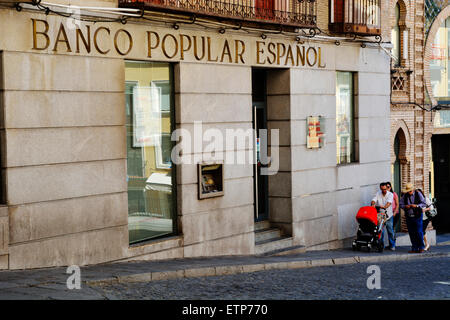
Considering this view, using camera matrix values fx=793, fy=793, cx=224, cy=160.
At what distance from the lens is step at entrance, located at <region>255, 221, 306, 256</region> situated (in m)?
17.1

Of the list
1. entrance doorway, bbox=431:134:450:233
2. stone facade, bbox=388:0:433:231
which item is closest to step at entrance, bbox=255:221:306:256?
stone facade, bbox=388:0:433:231

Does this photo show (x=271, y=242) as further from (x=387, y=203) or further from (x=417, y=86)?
(x=417, y=86)

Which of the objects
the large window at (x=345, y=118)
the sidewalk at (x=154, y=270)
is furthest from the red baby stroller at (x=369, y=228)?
the large window at (x=345, y=118)

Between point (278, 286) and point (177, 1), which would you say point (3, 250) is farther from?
point (177, 1)

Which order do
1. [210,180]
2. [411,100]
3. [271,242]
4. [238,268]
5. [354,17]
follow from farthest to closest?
[411,100] → [354,17] → [271,242] → [210,180] → [238,268]

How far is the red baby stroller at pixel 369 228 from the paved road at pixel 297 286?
133 inches

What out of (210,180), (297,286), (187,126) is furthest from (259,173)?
(297,286)

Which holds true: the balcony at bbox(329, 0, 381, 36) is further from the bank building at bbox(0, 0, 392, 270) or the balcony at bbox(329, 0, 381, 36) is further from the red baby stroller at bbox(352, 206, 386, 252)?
the red baby stroller at bbox(352, 206, 386, 252)

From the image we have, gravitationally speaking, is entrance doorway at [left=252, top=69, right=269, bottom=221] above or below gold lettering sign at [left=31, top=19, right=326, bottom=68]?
below

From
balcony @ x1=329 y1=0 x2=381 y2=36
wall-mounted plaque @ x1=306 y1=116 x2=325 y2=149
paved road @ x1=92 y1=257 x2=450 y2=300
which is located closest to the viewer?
paved road @ x1=92 y1=257 x2=450 y2=300

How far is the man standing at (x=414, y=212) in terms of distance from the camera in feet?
59.6

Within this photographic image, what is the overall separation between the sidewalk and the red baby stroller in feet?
0.83

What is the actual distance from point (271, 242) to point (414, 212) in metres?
3.51

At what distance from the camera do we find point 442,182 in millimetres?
26859
